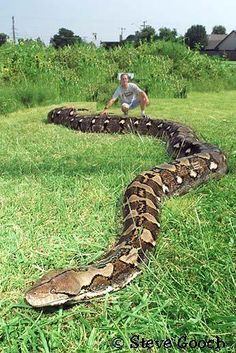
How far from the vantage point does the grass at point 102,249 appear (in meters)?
2.60

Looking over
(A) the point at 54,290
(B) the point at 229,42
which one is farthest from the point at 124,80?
(B) the point at 229,42

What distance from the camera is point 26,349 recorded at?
251 centimetres

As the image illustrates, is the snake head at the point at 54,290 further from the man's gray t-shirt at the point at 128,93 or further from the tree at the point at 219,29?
the tree at the point at 219,29

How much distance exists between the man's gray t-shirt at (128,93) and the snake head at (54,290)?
7.41 metres

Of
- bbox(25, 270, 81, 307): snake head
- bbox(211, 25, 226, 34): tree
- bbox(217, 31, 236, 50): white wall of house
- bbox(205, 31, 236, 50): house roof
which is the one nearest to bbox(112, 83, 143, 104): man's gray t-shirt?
bbox(25, 270, 81, 307): snake head

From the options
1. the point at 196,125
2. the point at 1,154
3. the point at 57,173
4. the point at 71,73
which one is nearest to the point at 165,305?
the point at 57,173

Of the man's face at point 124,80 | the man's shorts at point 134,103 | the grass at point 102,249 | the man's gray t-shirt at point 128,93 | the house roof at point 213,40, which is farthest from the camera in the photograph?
the house roof at point 213,40

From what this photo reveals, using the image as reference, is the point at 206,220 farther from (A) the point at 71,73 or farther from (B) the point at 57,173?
(A) the point at 71,73

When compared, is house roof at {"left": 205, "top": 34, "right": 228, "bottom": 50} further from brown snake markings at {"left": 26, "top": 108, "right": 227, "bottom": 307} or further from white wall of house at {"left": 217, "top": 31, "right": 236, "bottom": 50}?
brown snake markings at {"left": 26, "top": 108, "right": 227, "bottom": 307}

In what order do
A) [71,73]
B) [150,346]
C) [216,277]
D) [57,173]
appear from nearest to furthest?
[150,346], [216,277], [57,173], [71,73]

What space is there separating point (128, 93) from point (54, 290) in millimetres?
7630

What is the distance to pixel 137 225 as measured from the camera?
3.67 m

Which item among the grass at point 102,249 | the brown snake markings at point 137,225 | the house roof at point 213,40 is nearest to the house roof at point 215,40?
the house roof at point 213,40

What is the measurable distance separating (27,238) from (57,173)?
1.73 metres
